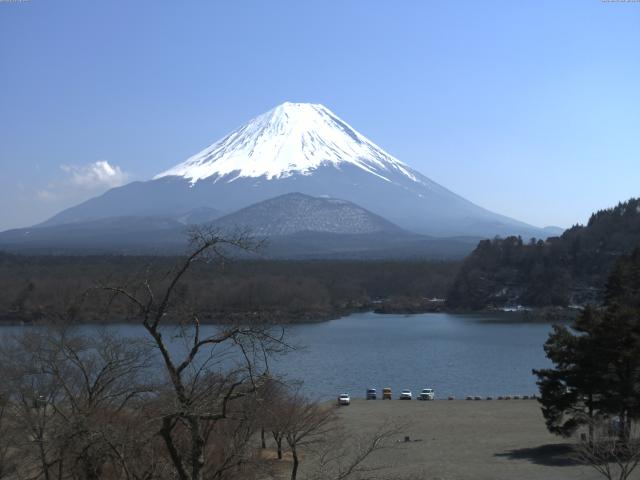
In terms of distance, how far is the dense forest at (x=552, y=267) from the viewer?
50.2 meters

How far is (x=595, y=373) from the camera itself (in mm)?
11203

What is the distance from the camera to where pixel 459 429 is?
1489 cm

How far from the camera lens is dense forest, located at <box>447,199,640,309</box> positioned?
50181mm

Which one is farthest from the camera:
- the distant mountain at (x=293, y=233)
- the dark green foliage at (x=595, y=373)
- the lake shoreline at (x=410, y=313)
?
the distant mountain at (x=293, y=233)

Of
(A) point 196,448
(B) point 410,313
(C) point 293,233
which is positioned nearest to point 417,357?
(B) point 410,313

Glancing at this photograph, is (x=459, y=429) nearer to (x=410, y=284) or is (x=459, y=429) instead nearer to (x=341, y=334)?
(x=341, y=334)

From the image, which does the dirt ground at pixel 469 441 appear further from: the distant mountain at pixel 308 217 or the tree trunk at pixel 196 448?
the distant mountain at pixel 308 217

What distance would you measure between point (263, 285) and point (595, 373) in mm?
36286

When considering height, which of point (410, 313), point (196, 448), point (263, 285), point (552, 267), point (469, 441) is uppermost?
point (552, 267)

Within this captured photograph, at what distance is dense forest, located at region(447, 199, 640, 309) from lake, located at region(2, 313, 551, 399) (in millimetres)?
8978

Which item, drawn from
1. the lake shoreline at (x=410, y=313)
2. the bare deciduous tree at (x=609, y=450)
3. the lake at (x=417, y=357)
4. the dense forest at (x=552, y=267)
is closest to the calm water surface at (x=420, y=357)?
the lake at (x=417, y=357)

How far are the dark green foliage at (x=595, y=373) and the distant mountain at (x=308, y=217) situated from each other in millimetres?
114082

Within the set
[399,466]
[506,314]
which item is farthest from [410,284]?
[399,466]

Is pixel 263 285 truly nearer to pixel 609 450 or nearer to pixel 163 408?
pixel 609 450
